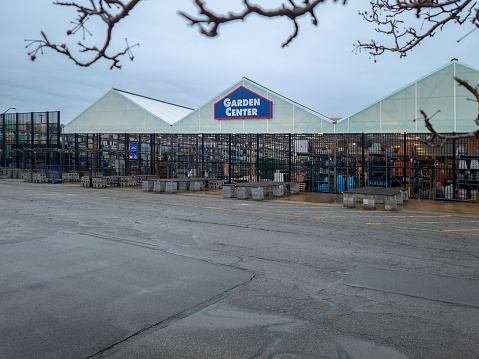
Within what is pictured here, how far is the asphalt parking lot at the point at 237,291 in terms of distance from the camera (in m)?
4.59

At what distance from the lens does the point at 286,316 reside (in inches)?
212

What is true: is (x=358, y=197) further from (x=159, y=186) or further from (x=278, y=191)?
(x=159, y=186)

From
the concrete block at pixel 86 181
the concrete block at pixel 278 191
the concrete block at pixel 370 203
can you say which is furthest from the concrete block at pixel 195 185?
the concrete block at pixel 370 203

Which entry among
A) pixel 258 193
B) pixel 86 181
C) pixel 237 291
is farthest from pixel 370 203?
pixel 86 181

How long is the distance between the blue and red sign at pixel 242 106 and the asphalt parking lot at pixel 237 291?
16.4 metres

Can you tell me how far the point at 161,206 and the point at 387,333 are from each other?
47.4 feet

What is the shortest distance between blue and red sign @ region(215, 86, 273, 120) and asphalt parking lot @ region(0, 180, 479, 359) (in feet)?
54.0

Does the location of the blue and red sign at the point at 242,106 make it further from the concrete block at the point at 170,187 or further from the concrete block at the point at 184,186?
the concrete block at the point at 170,187

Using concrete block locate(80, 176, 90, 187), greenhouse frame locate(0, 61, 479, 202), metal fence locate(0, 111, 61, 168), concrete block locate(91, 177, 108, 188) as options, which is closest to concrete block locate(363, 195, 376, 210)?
greenhouse frame locate(0, 61, 479, 202)

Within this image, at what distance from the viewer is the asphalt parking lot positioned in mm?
4590

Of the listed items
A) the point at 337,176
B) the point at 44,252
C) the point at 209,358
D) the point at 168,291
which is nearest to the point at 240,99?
the point at 337,176

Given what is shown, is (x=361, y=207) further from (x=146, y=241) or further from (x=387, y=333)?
(x=387, y=333)

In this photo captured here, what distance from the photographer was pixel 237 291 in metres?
6.39

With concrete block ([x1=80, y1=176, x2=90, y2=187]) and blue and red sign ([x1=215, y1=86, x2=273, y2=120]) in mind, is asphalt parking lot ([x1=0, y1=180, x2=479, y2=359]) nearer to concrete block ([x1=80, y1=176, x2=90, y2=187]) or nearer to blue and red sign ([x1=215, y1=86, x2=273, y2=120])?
blue and red sign ([x1=215, y1=86, x2=273, y2=120])
